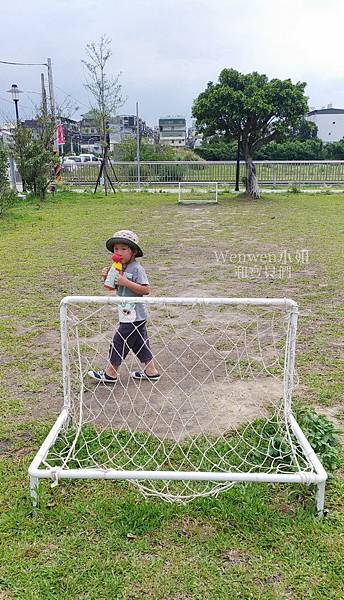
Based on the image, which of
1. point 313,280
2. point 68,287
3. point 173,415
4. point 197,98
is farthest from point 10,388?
point 197,98

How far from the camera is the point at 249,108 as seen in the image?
1412 cm

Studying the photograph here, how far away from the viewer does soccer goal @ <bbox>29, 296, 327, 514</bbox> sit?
2.37 metres

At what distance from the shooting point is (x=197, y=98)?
15.1m

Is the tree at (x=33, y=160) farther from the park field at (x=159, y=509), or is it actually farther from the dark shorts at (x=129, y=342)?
the dark shorts at (x=129, y=342)

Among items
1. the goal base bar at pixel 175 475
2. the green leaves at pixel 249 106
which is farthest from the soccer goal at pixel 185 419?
the green leaves at pixel 249 106

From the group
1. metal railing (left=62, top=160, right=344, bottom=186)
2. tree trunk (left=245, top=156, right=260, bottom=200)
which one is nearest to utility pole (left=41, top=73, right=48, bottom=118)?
metal railing (left=62, top=160, right=344, bottom=186)

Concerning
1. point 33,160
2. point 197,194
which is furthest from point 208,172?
point 33,160

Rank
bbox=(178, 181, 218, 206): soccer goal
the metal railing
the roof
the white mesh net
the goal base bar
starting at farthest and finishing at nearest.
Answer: the roof < the metal railing < bbox=(178, 181, 218, 206): soccer goal < the white mesh net < the goal base bar

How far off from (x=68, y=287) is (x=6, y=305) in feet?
2.79

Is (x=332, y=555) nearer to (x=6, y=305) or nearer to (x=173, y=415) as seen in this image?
(x=173, y=415)

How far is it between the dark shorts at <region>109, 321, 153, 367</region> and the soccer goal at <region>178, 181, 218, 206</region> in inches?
473

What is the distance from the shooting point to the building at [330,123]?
52.2 metres

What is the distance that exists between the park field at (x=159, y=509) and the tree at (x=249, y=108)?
28.3 feet

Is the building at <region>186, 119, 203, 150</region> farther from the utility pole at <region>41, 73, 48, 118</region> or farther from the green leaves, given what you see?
the utility pole at <region>41, 73, 48, 118</region>
